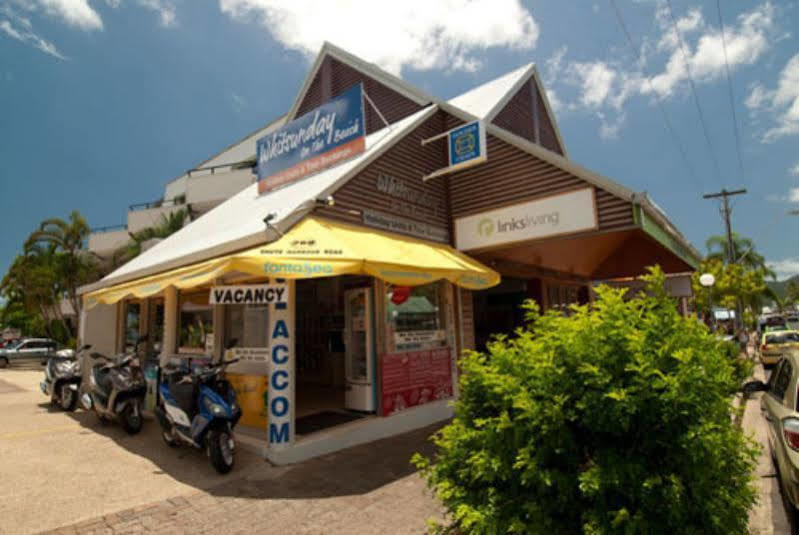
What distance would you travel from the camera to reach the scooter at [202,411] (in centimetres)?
515

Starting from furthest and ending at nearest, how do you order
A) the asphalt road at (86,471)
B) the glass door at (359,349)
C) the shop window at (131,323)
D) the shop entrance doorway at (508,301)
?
the shop entrance doorway at (508,301)
the shop window at (131,323)
the glass door at (359,349)
the asphalt road at (86,471)

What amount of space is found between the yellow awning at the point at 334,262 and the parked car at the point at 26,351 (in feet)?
79.5

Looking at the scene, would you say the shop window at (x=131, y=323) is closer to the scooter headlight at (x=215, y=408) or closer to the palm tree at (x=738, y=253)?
the scooter headlight at (x=215, y=408)

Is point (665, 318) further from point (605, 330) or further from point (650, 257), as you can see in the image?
point (650, 257)

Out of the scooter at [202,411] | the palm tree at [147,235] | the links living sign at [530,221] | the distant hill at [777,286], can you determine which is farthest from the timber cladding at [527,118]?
the distant hill at [777,286]

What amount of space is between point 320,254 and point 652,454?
430 cm

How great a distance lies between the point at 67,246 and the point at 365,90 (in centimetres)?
2287

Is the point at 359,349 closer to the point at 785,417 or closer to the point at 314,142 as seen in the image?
the point at 314,142

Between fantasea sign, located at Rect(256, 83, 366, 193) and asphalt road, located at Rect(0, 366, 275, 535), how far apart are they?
550cm

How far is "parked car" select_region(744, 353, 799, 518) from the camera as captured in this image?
11.5 feet

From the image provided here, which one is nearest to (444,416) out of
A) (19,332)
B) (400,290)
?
(400,290)

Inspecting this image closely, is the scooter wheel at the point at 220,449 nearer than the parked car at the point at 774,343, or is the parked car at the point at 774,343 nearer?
the scooter wheel at the point at 220,449

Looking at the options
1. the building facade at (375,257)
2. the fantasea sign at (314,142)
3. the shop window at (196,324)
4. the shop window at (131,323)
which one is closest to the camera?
the building facade at (375,257)

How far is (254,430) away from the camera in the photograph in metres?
6.52
